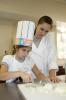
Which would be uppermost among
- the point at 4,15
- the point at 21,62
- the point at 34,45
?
the point at 4,15

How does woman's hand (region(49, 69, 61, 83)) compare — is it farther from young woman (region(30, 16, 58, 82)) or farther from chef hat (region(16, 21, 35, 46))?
chef hat (region(16, 21, 35, 46))

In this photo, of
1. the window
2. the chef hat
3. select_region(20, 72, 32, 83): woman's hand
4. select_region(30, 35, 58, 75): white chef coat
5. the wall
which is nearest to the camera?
select_region(20, 72, 32, 83): woman's hand

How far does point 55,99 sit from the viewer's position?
0.65 m

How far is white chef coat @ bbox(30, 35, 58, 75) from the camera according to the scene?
4.29ft

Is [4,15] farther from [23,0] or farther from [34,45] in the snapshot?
[34,45]

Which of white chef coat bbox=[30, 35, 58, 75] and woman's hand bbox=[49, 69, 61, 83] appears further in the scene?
white chef coat bbox=[30, 35, 58, 75]

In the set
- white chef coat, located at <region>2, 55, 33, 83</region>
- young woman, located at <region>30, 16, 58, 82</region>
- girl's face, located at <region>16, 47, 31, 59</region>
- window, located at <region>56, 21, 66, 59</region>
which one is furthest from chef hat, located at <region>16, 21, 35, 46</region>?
window, located at <region>56, 21, 66, 59</region>

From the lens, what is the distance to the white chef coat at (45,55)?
4.29ft

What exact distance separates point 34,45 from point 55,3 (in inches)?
85.4

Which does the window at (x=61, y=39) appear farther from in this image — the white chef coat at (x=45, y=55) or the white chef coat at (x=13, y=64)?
the white chef coat at (x=13, y=64)

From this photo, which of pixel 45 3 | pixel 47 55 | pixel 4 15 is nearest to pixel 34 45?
pixel 47 55

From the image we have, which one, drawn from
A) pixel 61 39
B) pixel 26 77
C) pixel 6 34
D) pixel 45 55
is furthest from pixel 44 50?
pixel 61 39

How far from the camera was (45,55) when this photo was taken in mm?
1365

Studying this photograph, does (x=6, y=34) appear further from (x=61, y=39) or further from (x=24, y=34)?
(x=24, y=34)
